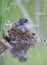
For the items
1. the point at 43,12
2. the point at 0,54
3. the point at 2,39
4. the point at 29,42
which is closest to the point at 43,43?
the point at 29,42

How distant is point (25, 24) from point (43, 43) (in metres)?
0.25

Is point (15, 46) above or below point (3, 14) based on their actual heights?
below

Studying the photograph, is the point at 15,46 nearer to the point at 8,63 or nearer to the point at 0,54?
the point at 0,54

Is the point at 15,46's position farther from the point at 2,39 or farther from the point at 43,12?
the point at 43,12

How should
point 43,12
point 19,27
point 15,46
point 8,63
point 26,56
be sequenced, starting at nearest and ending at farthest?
point 8,63
point 26,56
point 15,46
point 19,27
point 43,12

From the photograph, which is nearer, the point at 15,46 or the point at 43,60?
the point at 43,60

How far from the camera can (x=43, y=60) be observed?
2234 millimetres

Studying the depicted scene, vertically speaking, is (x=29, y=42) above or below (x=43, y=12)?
above

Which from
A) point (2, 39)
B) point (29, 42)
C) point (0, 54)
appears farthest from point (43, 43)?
point (0, 54)

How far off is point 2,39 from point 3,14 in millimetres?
215

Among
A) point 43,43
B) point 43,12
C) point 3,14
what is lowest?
point 43,12

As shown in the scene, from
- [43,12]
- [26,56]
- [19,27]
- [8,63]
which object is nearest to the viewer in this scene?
[8,63]

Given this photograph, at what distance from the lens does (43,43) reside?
9.40ft

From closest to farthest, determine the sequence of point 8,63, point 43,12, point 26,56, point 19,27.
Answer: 1. point 8,63
2. point 26,56
3. point 19,27
4. point 43,12
